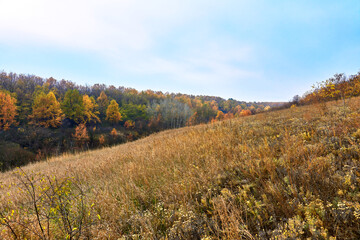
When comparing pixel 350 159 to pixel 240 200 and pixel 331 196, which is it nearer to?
pixel 331 196

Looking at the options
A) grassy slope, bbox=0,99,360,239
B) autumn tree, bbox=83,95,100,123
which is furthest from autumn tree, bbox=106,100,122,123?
grassy slope, bbox=0,99,360,239

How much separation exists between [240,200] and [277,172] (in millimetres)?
1141

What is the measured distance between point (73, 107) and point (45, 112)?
26.2ft

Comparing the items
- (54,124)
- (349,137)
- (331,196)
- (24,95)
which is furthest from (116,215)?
(24,95)

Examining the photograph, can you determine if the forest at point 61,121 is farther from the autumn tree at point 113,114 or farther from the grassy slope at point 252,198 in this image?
the grassy slope at point 252,198

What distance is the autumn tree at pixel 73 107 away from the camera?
49156 millimetres

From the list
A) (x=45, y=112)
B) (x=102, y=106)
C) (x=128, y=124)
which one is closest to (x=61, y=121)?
(x=45, y=112)

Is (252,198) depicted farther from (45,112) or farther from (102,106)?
(102,106)

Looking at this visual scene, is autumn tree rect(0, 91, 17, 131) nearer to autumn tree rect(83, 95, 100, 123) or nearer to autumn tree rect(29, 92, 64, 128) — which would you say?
autumn tree rect(29, 92, 64, 128)

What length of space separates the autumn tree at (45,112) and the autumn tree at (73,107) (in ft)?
14.0

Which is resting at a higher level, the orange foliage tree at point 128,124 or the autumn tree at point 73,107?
the autumn tree at point 73,107

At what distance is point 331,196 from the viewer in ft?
7.08

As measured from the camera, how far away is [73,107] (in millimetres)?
50000

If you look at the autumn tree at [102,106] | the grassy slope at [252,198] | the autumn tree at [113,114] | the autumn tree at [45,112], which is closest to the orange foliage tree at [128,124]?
the autumn tree at [113,114]
